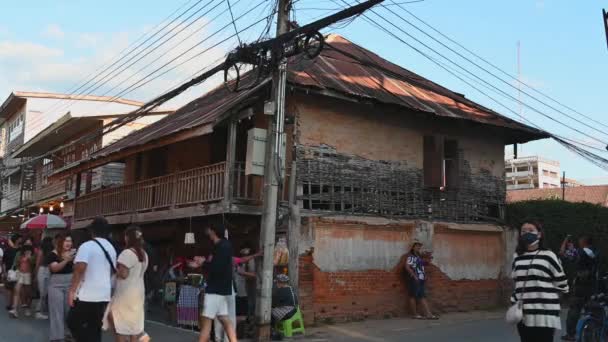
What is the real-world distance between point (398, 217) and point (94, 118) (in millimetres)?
15188

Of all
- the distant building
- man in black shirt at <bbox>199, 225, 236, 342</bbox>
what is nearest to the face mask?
man in black shirt at <bbox>199, 225, 236, 342</bbox>

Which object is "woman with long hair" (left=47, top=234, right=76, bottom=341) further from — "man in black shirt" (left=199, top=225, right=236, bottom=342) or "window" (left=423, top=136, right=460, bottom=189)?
"window" (left=423, top=136, right=460, bottom=189)

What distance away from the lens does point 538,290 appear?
16.7 ft

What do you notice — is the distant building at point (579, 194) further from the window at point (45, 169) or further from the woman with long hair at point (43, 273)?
the woman with long hair at point (43, 273)

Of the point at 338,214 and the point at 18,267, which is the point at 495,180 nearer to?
the point at 338,214

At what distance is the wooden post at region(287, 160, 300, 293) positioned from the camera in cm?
1138

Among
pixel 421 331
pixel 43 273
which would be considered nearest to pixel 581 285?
pixel 421 331

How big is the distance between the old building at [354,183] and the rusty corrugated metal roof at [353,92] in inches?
2.3

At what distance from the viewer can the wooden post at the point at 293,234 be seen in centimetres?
1138

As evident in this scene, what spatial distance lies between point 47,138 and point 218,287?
73.3ft

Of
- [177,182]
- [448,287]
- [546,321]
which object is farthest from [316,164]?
[546,321]

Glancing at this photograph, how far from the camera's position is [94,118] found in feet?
78.1

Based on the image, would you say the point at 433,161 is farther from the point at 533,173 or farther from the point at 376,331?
the point at 533,173

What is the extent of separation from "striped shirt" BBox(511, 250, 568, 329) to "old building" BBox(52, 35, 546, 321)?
5.70 metres
